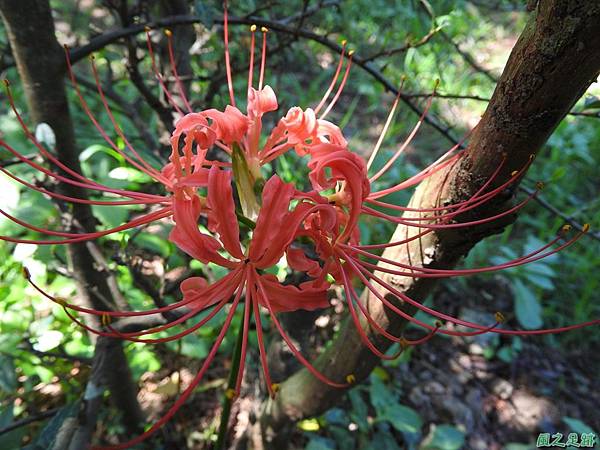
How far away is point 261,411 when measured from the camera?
1482 millimetres

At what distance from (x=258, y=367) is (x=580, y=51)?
1.61 meters

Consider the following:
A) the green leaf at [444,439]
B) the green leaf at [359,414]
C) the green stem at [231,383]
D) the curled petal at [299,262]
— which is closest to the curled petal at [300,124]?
the curled petal at [299,262]

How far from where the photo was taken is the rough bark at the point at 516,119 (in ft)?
1.63

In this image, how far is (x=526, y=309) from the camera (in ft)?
6.15

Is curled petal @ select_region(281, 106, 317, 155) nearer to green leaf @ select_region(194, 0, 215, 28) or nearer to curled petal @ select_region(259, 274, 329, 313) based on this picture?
curled petal @ select_region(259, 274, 329, 313)

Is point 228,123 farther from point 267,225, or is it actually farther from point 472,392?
point 472,392

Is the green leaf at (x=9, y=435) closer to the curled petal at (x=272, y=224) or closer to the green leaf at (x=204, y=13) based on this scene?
the curled petal at (x=272, y=224)

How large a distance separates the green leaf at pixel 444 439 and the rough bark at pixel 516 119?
794 millimetres

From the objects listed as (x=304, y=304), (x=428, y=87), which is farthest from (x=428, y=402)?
(x=428, y=87)

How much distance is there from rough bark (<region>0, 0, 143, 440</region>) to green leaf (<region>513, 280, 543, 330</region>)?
1.68 metres

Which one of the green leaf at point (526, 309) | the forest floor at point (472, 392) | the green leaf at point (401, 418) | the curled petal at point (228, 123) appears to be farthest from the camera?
the green leaf at point (526, 309)

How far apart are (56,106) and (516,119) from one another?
1064 mm

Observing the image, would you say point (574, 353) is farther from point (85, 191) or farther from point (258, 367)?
point (85, 191)

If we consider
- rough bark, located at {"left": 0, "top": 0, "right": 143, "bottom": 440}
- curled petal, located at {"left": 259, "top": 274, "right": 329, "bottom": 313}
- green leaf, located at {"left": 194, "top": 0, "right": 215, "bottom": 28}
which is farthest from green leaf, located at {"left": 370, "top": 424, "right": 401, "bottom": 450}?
green leaf, located at {"left": 194, "top": 0, "right": 215, "bottom": 28}
